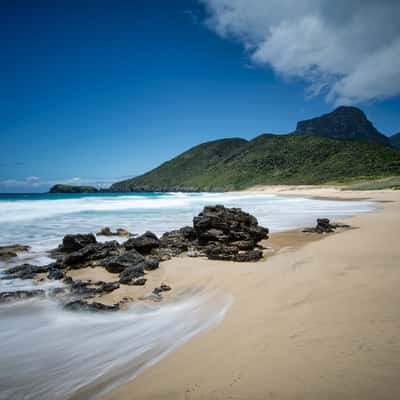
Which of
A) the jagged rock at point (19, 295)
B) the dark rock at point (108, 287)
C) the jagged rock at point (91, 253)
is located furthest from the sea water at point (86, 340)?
the jagged rock at point (91, 253)

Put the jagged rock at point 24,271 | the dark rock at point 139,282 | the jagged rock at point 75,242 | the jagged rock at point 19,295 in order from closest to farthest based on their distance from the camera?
the jagged rock at point 19,295, the dark rock at point 139,282, the jagged rock at point 24,271, the jagged rock at point 75,242

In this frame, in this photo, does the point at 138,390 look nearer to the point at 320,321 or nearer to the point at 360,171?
the point at 320,321

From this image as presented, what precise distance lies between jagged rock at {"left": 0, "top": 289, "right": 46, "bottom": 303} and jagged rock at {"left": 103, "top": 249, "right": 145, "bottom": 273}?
1693mm

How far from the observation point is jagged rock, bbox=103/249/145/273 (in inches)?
269

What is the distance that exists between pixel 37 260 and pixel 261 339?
8267 millimetres

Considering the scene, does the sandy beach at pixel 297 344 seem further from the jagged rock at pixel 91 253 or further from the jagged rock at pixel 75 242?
the jagged rock at pixel 75 242

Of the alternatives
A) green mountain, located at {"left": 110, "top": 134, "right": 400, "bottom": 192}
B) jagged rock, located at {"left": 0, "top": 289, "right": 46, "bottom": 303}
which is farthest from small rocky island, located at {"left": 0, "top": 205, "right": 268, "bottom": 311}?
green mountain, located at {"left": 110, "top": 134, "right": 400, "bottom": 192}

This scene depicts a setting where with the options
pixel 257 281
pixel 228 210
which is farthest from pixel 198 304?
pixel 228 210

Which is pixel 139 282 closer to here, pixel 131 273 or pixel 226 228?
pixel 131 273

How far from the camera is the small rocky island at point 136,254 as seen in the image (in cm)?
542

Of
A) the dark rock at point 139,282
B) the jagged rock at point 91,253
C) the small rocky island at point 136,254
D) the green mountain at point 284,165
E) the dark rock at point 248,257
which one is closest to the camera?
the small rocky island at point 136,254

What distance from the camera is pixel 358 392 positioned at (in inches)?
71.3

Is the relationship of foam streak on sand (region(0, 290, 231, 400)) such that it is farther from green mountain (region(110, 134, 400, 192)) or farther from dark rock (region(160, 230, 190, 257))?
green mountain (region(110, 134, 400, 192))

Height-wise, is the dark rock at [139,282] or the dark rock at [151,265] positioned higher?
the dark rock at [151,265]
